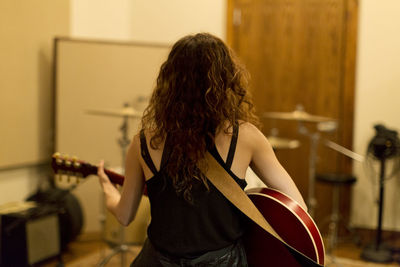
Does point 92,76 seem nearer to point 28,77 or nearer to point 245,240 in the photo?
point 28,77

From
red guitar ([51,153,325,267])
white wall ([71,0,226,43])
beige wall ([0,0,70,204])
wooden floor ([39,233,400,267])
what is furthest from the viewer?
white wall ([71,0,226,43])

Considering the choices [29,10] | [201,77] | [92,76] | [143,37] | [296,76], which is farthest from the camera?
[143,37]

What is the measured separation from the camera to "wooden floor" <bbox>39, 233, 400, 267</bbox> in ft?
12.6

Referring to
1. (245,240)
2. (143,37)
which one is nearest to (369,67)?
(143,37)

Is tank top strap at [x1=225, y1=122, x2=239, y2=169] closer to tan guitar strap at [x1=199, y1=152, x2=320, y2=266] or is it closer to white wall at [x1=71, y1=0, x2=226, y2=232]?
tan guitar strap at [x1=199, y1=152, x2=320, y2=266]

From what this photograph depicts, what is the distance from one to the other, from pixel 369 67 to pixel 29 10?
10.3ft

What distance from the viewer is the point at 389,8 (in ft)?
14.8

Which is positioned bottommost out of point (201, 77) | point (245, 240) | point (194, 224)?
point (245, 240)

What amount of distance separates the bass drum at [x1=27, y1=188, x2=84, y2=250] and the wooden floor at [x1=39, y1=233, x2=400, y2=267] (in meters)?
0.14

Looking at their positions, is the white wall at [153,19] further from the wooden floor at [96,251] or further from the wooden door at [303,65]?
the wooden floor at [96,251]

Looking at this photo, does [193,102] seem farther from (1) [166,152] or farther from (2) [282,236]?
(2) [282,236]

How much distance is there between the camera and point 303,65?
15.7 feet

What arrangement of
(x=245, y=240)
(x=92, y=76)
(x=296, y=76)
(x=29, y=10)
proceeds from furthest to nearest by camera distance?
1. (x=296, y=76)
2. (x=92, y=76)
3. (x=29, y=10)
4. (x=245, y=240)

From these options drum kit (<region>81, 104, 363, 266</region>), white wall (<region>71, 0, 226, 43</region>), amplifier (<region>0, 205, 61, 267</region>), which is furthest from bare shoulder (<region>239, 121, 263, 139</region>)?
white wall (<region>71, 0, 226, 43</region>)
